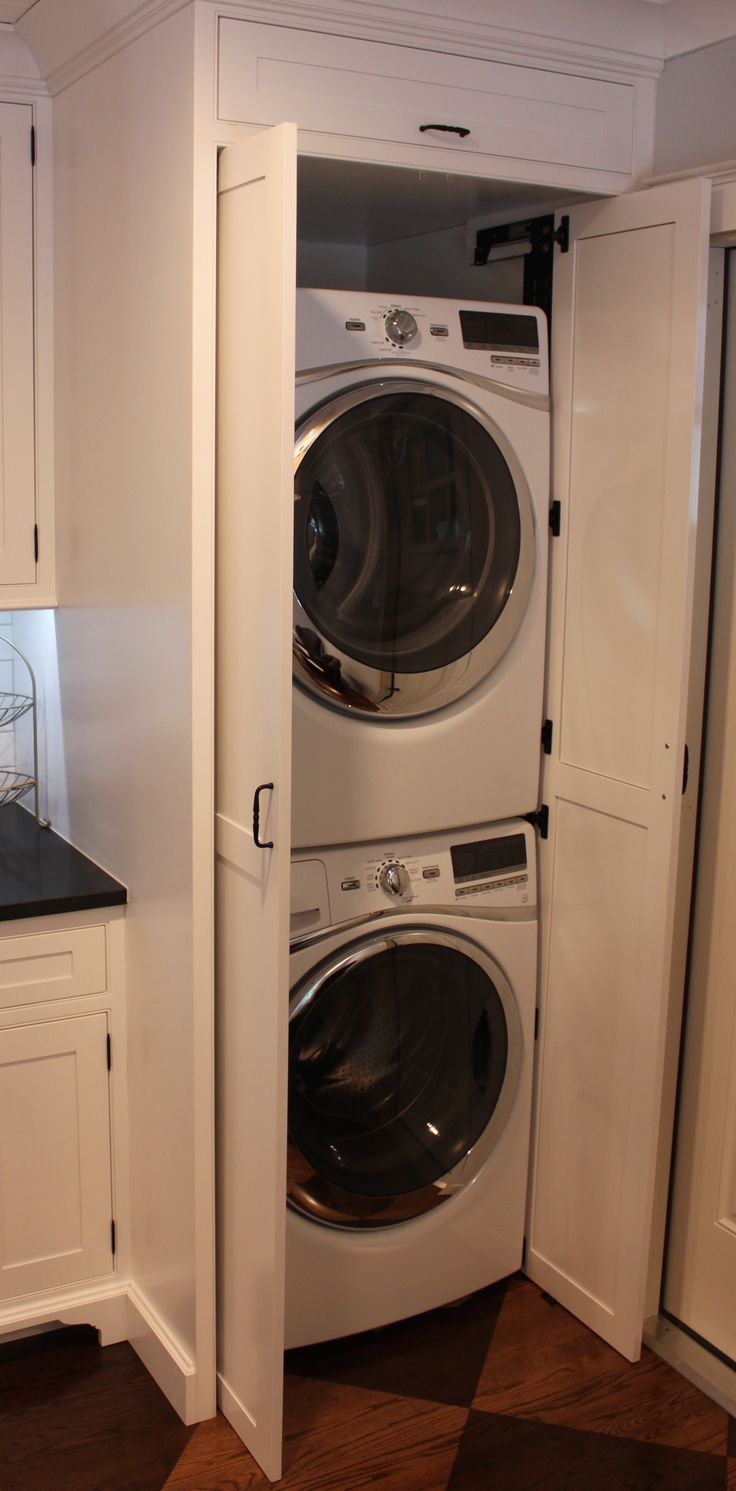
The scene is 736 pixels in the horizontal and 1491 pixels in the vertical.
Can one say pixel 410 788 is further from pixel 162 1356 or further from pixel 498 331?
pixel 162 1356

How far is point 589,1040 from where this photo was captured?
95.0 inches

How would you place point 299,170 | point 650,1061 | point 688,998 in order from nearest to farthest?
point 299,170 → point 650,1061 → point 688,998

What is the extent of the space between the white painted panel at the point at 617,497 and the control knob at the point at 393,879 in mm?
389

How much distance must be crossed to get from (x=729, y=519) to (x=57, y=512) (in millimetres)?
1224

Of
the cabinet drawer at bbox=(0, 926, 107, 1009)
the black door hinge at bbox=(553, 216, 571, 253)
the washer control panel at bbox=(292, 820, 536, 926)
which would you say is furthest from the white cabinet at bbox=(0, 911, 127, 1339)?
the black door hinge at bbox=(553, 216, 571, 253)

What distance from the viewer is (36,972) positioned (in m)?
2.27

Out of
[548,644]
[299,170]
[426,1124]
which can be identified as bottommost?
[426,1124]

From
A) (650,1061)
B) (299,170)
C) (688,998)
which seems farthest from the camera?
(688,998)

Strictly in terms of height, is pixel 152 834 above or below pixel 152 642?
below

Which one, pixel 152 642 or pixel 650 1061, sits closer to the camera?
pixel 152 642

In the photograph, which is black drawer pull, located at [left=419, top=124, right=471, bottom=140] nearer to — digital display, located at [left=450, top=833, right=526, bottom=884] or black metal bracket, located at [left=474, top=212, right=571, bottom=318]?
black metal bracket, located at [left=474, top=212, right=571, bottom=318]

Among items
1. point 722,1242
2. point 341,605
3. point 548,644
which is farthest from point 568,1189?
point 341,605

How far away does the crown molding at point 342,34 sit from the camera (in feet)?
6.23

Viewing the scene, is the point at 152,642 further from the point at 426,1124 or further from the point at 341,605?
the point at 426,1124
